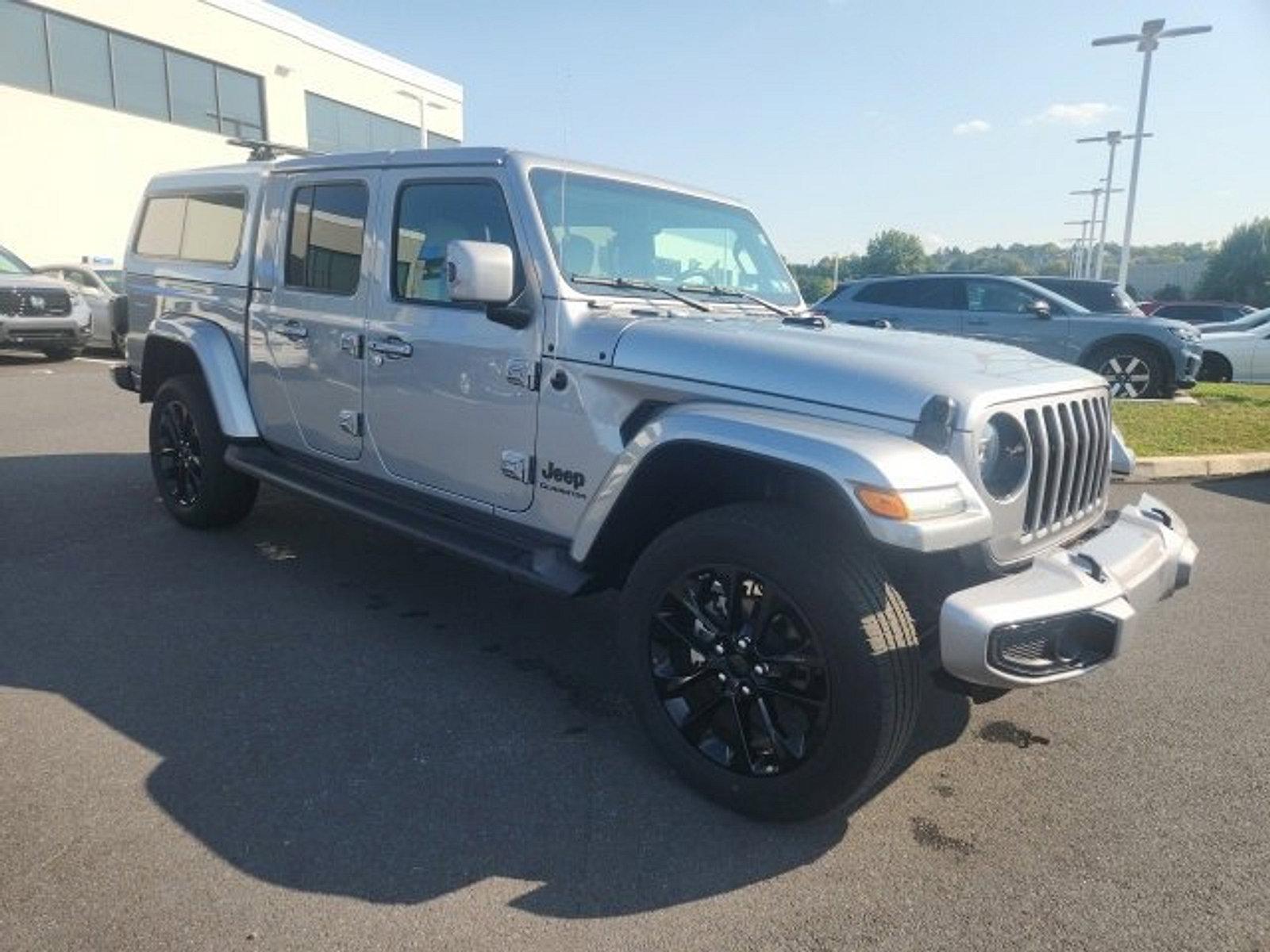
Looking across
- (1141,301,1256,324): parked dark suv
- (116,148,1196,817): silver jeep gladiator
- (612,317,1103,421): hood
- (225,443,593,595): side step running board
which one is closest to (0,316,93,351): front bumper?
(225,443,593,595): side step running board

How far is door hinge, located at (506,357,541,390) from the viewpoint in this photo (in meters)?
3.32

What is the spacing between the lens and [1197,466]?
7.62m

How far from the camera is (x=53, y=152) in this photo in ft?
66.5

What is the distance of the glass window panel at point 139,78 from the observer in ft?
70.7

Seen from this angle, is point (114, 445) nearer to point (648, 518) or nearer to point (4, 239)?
point (648, 518)

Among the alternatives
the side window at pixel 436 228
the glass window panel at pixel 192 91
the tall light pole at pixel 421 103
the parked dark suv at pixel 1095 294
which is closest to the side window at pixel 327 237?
the side window at pixel 436 228

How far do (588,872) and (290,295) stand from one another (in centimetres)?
328

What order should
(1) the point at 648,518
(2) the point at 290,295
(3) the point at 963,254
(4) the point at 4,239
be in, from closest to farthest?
1. (1) the point at 648,518
2. (2) the point at 290,295
3. (4) the point at 4,239
4. (3) the point at 963,254

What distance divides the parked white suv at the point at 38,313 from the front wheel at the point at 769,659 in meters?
14.1

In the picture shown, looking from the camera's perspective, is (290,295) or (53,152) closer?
(290,295)

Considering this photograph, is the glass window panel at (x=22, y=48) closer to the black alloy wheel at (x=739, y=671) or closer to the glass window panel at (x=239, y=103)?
the glass window panel at (x=239, y=103)

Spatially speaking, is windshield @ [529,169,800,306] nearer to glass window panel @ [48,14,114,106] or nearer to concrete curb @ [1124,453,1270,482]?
concrete curb @ [1124,453,1270,482]

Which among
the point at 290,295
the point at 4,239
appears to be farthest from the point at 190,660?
the point at 4,239

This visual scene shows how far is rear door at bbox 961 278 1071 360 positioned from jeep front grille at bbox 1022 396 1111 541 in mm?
7955
